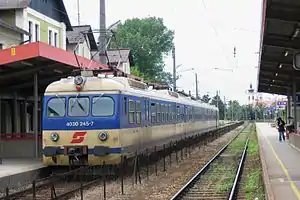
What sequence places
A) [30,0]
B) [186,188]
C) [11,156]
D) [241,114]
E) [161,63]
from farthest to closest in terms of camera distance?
[241,114] → [161,63] → [30,0] → [11,156] → [186,188]

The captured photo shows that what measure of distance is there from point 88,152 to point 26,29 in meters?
17.2

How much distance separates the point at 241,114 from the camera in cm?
16162

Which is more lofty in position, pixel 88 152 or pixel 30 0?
pixel 30 0

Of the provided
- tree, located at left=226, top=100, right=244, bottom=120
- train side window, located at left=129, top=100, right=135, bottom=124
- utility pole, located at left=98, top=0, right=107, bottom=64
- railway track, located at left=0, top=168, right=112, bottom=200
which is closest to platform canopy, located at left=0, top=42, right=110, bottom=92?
utility pole, located at left=98, top=0, right=107, bottom=64

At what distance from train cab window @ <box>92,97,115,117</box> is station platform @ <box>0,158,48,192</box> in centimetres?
260

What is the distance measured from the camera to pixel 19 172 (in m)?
16.3

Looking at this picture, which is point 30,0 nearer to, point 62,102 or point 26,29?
point 26,29

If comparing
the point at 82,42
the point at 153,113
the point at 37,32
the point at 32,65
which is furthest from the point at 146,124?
the point at 82,42

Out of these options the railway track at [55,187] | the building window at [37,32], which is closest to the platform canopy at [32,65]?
the railway track at [55,187]

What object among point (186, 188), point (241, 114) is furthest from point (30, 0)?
point (241, 114)

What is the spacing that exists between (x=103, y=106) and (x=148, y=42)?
71.8m

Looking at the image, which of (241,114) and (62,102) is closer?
(62,102)

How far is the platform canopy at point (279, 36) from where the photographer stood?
15.9m

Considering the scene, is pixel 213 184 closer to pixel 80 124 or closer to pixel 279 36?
pixel 80 124
